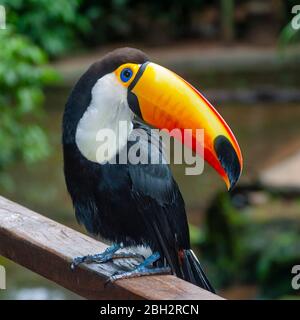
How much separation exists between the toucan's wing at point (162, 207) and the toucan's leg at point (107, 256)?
0.27ft

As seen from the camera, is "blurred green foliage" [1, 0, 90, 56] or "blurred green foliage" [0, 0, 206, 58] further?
"blurred green foliage" [0, 0, 206, 58]

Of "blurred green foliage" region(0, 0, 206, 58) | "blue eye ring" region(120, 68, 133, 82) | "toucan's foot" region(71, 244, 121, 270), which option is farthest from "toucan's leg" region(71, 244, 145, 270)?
"blurred green foliage" region(0, 0, 206, 58)

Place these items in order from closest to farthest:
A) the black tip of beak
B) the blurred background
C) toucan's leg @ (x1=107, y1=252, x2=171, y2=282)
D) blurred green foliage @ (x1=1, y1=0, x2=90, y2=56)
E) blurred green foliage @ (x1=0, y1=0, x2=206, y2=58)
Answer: the black tip of beak, toucan's leg @ (x1=107, y1=252, x2=171, y2=282), the blurred background, blurred green foliage @ (x1=1, y1=0, x2=90, y2=56), blurred green foliage @ (x1=0, y1=0, x2=206, y2=58)

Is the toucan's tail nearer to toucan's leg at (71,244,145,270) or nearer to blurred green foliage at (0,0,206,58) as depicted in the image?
toucan's leg at (71,244,145,270)

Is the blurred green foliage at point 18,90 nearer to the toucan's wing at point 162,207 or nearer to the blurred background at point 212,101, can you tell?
the blurred background at point 212,101

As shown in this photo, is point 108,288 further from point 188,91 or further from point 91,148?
point 188,91

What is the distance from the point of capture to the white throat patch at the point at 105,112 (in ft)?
4.75

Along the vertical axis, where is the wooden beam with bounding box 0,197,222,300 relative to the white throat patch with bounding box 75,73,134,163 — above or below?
below

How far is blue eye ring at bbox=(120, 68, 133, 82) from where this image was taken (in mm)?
1453

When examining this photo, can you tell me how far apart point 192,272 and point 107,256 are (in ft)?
0.50

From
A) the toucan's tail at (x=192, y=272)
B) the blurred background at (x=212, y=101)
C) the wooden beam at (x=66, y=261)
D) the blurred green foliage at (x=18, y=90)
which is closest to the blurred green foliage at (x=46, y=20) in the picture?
the blurred background at (x=212, y=101)

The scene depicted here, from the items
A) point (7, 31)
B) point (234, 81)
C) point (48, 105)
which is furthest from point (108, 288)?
point (234, 81)

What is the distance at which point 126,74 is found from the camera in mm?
1456

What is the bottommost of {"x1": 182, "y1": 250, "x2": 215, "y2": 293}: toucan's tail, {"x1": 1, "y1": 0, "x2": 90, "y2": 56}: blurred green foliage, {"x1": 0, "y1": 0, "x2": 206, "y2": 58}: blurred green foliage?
{"x1": 182, "y1": 250, "x2": 215, "y2": 293}: toucan's tail
